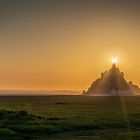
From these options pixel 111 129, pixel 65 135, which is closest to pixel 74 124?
pixel 111 129

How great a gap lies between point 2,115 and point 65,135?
1529 centimetres

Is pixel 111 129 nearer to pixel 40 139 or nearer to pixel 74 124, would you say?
pixel 74 124

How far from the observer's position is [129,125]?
55500 millimetres

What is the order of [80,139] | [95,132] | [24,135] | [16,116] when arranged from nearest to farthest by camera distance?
[80,139]
[24,135]
[95,132]
[16,116]

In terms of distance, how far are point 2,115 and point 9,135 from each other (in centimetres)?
1359

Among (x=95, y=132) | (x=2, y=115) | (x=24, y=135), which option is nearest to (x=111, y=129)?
(x=95, y=132)

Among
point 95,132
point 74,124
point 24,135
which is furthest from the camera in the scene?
point 74,124

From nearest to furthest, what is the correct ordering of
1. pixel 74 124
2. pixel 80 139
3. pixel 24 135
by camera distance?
pixel 80 139
pixel 24 135
pixel 74 124

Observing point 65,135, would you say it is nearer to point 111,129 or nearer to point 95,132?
point 95,132

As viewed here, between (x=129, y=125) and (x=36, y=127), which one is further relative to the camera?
(x=129, y=125)

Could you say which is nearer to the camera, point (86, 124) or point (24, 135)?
point (24, 135)

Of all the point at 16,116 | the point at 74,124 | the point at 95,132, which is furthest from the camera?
the point at 16,116

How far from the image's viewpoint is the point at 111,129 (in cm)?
5088

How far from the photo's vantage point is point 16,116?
5747 centimetres
